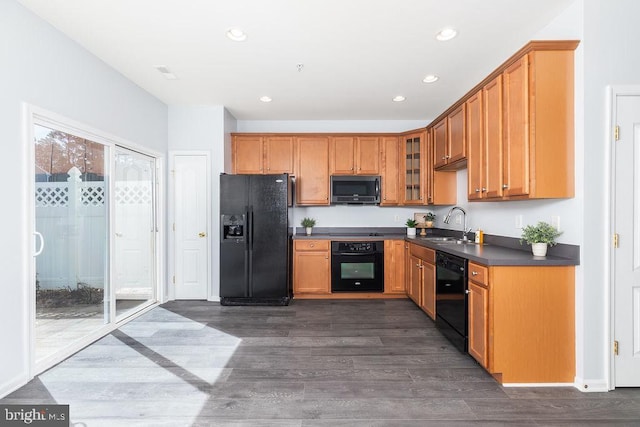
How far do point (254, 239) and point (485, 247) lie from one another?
2.77m

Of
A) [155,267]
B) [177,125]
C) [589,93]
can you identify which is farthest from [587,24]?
[155,267]

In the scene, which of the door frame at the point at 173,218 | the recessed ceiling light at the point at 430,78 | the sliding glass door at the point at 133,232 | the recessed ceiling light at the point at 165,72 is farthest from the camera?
the door frame at the point at 173,218

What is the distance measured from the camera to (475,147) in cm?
299

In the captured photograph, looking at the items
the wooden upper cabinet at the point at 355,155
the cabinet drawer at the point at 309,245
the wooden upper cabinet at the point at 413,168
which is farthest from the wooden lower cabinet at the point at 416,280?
the wooden upper cabinet at the point at 355,155

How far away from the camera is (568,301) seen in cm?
220

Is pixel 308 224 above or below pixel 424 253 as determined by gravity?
above

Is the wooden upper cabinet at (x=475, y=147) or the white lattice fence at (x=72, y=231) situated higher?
the wooden upper cabinet at (x=475, y=147)

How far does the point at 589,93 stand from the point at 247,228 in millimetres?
3662

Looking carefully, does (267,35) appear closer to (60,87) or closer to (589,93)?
(60,87)

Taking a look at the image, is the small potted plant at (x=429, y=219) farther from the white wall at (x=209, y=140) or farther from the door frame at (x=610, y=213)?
the white wall at (x=209, y=140)

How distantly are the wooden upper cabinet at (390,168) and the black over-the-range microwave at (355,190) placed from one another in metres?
0.13

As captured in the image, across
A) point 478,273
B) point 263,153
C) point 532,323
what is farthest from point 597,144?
point 263,153

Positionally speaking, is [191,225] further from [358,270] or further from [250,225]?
[358,270]

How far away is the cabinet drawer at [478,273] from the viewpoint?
2.29m
